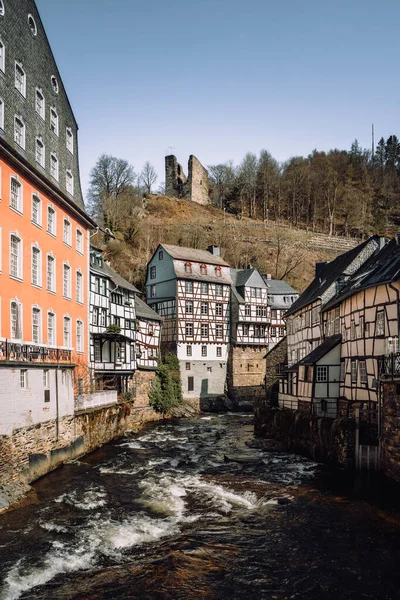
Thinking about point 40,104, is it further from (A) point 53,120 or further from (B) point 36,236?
(B) point 36,236

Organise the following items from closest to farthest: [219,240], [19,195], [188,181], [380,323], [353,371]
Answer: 1. [19,195]
2. [380,323]
3. [353,371]
4. [219,240]
5. [188,181]

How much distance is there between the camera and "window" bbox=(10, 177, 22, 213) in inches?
831

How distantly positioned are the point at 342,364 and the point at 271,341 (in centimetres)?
2732

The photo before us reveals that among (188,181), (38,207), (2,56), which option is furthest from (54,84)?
(188,181)

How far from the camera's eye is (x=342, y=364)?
26203mm

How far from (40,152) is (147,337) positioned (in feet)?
69.9

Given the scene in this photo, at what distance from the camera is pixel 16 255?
21297mm

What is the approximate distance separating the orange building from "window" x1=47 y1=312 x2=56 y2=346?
0.16 feet

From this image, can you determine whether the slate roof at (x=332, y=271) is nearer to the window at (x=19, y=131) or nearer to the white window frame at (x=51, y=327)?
the white window frame at (x=51, y=327)

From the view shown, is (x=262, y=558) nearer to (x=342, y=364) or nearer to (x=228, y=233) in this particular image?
(x=342, y=364)

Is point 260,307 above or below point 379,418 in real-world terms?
above

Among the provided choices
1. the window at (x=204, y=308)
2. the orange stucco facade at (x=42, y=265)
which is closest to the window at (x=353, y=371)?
the orange stucco facade at (x=42, y=265)

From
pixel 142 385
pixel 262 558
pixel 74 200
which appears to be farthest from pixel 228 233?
pixel 262 558

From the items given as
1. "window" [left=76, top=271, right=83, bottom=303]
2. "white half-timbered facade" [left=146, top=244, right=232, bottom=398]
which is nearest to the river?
"window" [left=76, top=271, right=83, bottom=303]
